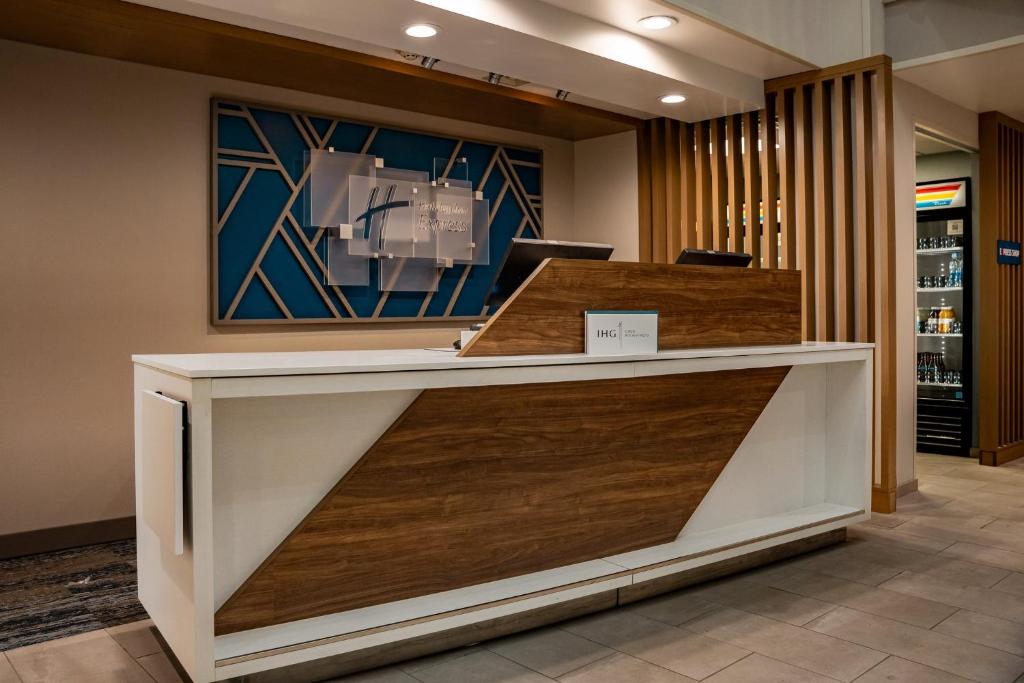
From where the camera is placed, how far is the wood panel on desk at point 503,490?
2564mm

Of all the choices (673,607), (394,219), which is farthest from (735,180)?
(673,607)

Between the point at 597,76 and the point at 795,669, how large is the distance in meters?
3.35

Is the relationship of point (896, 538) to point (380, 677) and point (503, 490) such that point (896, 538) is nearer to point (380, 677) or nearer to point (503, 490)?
point (503, 490)

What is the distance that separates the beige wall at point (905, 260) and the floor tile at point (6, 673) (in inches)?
188

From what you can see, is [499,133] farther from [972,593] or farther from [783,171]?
[972,593]

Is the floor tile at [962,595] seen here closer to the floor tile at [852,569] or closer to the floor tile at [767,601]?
the floor tile at [852,569]

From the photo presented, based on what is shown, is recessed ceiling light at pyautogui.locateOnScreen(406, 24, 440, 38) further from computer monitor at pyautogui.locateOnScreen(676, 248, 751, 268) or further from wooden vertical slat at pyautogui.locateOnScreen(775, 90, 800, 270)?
wooden vertical slat at pyautogui.locateOnScreen(775, 90, 800, 270)

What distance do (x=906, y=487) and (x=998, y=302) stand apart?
203cm

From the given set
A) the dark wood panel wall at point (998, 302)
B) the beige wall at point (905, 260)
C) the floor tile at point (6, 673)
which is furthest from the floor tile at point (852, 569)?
the floor tile at point (6, 673)

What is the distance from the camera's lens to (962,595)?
339cm

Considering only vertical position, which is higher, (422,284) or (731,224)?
(731,224)

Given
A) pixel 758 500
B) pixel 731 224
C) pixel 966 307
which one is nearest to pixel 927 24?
pixel 731 224

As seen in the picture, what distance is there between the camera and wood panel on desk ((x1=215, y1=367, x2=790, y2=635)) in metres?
2.56

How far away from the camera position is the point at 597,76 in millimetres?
4707
